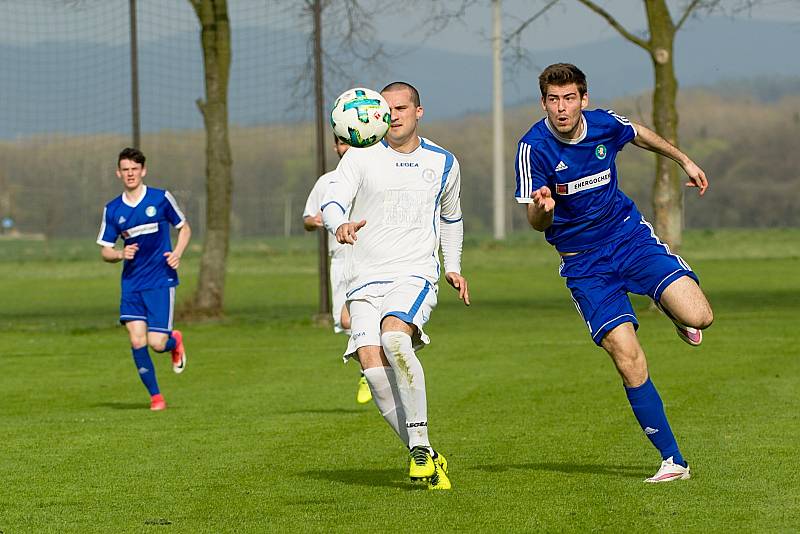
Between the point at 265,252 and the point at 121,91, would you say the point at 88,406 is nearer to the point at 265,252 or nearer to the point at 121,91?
the point at 121,91

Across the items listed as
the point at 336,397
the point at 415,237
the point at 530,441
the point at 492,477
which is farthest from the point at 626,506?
the point at 336,397

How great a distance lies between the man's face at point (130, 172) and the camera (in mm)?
13625

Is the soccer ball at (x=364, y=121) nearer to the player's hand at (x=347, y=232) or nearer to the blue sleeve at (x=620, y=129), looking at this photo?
the player's hand at (x=347, y=232)

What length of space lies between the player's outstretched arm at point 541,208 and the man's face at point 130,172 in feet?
20.3

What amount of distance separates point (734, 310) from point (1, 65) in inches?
660

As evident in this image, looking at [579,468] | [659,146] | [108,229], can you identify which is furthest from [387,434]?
[108,229]

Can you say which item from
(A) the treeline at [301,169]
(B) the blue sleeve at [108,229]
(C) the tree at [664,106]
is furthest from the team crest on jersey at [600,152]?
(A) the treeline at [301,169]

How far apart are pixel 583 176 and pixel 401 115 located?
1.12m

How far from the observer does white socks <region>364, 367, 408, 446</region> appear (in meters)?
8.76

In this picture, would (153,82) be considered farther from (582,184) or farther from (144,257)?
(582,184)

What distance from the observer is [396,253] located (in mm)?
8758

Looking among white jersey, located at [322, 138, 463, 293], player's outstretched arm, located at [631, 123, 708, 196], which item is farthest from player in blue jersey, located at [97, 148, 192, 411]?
player's outstretched arm, located at [631, 123, 708, 196]

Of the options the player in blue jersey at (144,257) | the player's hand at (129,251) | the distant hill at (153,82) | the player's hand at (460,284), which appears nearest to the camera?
the player's hand at (460,284)

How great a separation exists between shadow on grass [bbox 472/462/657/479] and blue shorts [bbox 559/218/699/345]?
83cm
